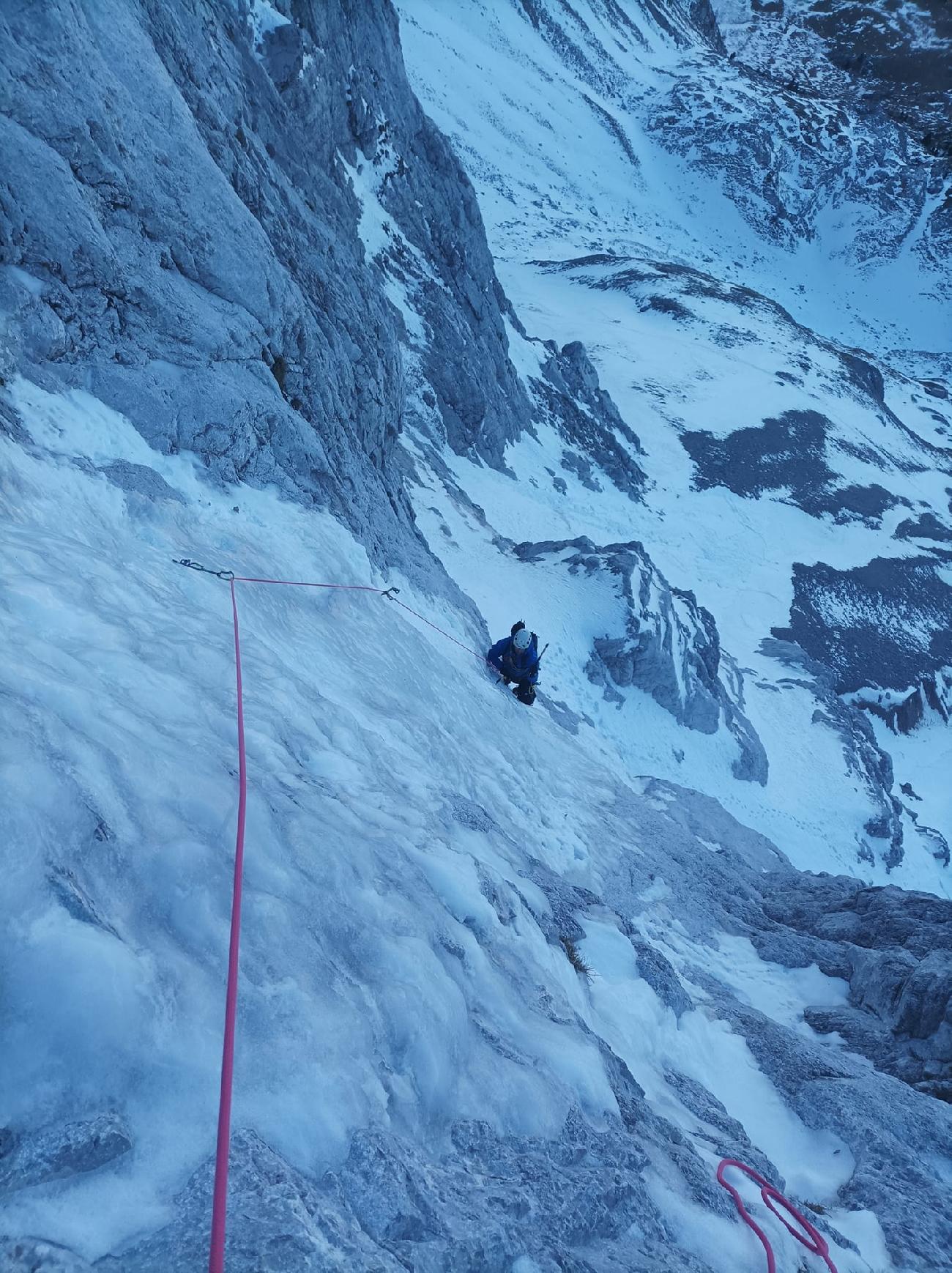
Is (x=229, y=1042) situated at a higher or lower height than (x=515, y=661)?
higher

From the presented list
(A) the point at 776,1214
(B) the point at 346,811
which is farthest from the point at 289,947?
(A) the point at 776,1214

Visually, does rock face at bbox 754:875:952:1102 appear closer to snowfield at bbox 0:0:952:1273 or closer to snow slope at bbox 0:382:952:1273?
snowfield at bbox 0:0:952:1273

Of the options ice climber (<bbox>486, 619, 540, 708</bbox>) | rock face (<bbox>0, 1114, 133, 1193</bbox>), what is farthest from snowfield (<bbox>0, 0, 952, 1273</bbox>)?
ice climber (<bbox>486, 619, 540, 708</bbox>)

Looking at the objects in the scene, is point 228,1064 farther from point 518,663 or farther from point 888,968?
point 518,663

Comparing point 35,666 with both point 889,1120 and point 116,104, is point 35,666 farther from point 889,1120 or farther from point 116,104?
point 116,104

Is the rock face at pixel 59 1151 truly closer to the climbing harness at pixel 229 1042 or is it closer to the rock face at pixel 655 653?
the climbing harness at pixel 229 1042

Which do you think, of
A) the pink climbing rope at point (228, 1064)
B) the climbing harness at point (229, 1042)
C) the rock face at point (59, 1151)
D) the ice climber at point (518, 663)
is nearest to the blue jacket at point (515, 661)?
the ice climber at point (518, 663)

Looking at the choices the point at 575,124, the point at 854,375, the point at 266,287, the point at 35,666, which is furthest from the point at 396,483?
the point at 575,124

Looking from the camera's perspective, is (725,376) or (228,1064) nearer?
(228,1064)
